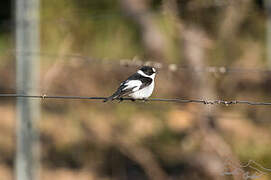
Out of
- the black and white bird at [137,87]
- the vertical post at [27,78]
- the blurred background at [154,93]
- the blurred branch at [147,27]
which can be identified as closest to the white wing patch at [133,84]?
the black and white bird at [137,87]

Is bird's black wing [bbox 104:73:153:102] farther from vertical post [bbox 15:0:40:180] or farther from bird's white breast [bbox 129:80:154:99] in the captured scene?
vertical post [bbox 15:0:40:180]

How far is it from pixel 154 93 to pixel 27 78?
15.7 feet

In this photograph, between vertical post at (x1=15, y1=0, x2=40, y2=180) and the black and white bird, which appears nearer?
the black and white bird

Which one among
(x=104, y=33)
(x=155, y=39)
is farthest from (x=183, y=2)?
(x=104, y=33)

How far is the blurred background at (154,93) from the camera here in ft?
33.0

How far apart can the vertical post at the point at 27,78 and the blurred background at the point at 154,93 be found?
6.47ft

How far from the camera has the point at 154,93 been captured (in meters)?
11.9

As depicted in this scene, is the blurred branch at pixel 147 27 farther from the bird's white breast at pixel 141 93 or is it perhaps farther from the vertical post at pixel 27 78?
the bird's white breast at pixel 141 93

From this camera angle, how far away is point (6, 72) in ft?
45.7

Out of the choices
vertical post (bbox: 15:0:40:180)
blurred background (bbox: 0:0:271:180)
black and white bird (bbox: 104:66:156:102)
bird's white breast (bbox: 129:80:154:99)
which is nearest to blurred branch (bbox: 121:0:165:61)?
→ blurred background (bbox: 0:0:271:180)

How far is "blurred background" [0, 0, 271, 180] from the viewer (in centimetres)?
1005

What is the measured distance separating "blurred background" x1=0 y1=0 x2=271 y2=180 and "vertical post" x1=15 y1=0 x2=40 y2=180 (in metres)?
1.97

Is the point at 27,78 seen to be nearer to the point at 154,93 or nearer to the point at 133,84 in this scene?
the point at 133,84

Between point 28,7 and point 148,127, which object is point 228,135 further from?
point 28,7
